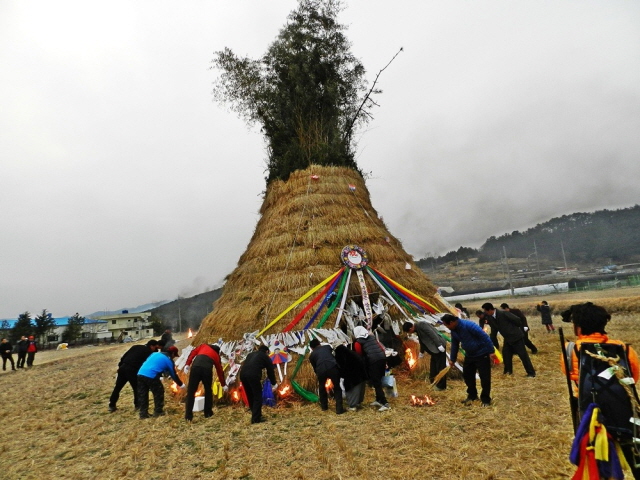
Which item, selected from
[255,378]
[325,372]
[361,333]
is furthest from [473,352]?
[255,378]

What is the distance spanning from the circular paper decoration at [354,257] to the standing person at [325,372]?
2640 millimetres

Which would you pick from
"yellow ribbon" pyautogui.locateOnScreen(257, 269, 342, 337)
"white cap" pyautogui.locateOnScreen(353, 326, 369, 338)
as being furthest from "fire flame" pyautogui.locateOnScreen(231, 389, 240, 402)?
"white cap" pyautogui.locateOnScreen(353, 326, 369, 338)

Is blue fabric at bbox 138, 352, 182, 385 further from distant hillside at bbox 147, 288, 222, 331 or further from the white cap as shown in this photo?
distant hillside at bbox 147, 288, 222, 331

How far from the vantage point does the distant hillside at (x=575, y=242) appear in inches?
4168

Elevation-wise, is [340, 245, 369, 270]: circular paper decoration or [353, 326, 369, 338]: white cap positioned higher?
[340, 245, 369, 270]: circular paper decoration

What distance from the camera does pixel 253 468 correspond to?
4.19m

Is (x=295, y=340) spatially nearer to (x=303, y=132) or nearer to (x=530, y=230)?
(x=303, y=132)

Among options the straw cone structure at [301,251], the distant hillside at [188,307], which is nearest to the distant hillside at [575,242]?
the distant hillside at [188,307]

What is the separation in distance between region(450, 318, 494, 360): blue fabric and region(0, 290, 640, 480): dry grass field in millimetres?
817

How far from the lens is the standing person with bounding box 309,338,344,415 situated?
20.6 feet

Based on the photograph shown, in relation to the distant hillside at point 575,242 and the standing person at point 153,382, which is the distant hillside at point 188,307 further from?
the standing person at point 153,382

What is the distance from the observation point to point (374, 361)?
246 inches

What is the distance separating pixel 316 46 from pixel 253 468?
12.2m

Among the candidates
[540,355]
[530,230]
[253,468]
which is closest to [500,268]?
[530,230]
